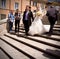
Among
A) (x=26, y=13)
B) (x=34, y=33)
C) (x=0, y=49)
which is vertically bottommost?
(x=0, y=49)

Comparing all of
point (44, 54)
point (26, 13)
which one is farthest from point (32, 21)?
point (44, 54)

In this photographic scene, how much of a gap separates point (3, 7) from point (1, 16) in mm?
1639

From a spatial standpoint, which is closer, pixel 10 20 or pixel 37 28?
pixel 37 28

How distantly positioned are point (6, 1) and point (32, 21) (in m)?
23.9

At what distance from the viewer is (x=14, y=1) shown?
36.8m

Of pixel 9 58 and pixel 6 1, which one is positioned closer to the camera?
pixel 9 58

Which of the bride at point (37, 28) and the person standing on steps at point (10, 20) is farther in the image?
the person standing on steps at point (10, 20)

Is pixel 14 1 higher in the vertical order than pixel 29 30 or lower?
higher

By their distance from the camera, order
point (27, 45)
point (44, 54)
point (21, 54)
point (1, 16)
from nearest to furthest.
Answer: point (44, 54) < point (21, 54) < point (27, 45) < point (1, 16)

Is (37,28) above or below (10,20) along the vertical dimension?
below

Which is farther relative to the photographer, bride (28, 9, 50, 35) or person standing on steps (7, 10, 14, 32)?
person standing on steps (7, 10, 14, 32)

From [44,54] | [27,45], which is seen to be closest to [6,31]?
[27,45]

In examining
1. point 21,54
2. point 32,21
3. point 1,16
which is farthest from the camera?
point 1,16

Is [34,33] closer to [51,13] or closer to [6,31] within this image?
[51,13]
